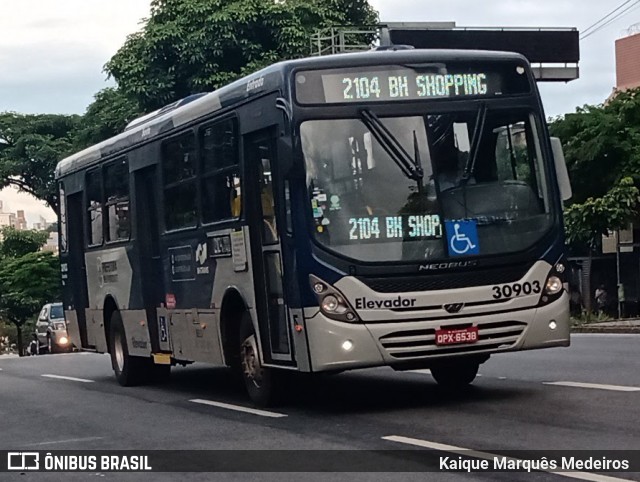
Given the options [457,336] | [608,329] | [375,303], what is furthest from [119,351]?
[608,329]

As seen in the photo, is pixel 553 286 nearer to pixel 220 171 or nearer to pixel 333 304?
pixel 333 304

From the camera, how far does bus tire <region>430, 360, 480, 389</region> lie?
13.7 meters

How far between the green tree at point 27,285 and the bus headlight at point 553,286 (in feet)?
156

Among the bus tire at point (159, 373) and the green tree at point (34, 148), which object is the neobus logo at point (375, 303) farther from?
the green tree at point (34, 148)

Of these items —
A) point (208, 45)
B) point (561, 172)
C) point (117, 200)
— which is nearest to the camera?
point (561, 172)

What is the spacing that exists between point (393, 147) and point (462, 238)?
1.01m

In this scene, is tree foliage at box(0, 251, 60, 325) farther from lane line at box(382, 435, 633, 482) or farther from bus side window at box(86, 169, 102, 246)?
lane line at box(382, 435, 633, 482)

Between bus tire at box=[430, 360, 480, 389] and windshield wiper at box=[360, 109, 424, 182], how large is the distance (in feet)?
8.28

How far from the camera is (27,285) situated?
58312 millimetres

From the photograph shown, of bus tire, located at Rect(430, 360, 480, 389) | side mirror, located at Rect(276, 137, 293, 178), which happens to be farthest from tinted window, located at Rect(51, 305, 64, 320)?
side mirror, located at Rect(276, 137, 293, 178)

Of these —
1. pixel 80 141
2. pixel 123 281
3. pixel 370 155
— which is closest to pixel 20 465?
pixel 370 155

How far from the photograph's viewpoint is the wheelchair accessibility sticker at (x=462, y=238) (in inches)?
468

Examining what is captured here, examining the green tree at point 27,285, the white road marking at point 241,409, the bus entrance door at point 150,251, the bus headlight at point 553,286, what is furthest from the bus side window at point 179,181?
the green tree at point 27,285

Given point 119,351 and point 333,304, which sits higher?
point 333,304
